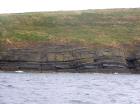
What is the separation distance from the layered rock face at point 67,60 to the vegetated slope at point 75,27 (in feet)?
20.3

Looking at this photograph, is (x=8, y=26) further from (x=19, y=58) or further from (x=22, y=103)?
(x=22, y=103)

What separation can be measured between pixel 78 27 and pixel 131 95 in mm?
62258

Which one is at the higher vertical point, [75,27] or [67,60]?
[75,27]

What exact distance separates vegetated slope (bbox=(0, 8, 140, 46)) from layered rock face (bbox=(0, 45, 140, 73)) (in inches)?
243

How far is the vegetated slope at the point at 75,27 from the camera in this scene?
321ft

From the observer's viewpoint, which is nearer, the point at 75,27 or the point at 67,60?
the point at 67,60

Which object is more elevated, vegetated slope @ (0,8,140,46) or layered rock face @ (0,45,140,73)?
vegetated slope @ (0,8,140,46)

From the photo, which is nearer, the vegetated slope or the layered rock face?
the layered rock face

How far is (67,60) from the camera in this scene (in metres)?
86.8

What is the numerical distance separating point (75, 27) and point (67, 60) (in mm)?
22888

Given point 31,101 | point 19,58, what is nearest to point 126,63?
point 19,58

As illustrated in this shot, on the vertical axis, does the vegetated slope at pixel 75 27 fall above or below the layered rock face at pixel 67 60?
above

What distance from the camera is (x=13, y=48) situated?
298 ft

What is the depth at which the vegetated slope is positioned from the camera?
97938mm
